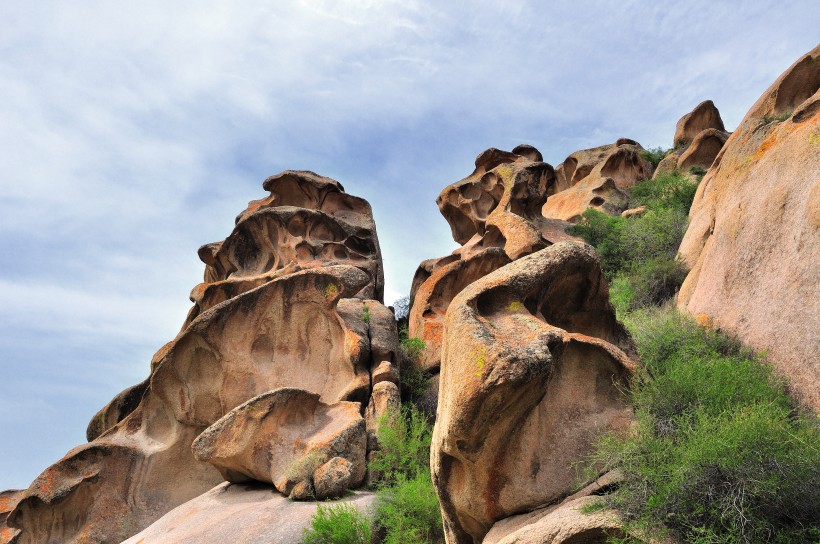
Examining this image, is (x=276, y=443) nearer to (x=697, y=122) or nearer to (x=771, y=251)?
(x=771, y=251)

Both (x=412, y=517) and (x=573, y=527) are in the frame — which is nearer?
(x=573, y=527)

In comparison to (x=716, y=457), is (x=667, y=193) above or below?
above

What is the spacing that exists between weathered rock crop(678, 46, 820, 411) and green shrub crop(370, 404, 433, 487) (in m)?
4.54

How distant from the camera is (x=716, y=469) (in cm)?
535

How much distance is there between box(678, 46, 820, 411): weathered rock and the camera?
7.92 meters

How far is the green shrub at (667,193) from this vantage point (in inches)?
816

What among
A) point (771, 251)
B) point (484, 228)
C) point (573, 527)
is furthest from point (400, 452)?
point (484, 228)

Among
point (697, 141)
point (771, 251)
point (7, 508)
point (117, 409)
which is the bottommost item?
point (771, 251)

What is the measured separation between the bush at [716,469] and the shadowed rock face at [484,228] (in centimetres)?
863

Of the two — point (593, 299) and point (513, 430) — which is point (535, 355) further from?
point (593, 299)

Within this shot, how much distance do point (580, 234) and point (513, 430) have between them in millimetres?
14996

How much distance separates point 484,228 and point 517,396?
1561 cm

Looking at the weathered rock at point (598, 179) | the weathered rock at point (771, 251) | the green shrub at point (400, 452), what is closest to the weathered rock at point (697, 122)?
the weathered rock at point (598, 179)

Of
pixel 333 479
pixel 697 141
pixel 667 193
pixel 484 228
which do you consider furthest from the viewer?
pixel 697 141
